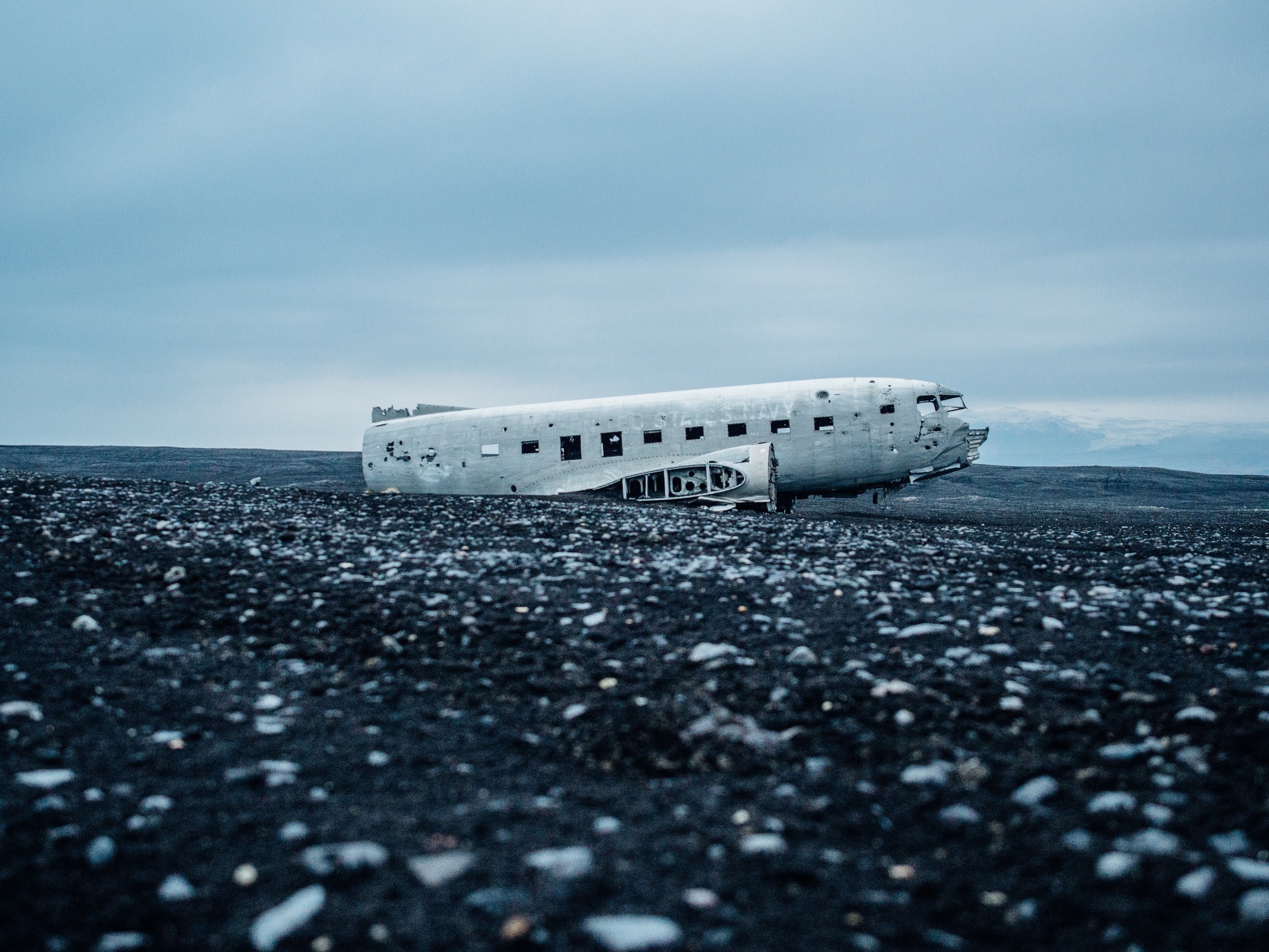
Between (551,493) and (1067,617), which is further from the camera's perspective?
(551,493)

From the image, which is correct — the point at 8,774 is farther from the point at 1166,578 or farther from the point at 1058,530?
the point at 1058,530

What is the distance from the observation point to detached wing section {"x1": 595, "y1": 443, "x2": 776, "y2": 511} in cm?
2416

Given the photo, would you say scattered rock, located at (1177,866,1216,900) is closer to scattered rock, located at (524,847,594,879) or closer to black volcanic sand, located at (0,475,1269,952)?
black volcanic sand, located at (0,475,1269,952)

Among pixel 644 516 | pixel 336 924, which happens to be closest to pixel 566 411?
pixel 644 516

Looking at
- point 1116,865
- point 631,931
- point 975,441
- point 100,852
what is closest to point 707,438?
point 975,441

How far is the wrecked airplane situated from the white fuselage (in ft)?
0.13

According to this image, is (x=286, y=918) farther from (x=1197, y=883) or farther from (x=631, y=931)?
(x=1197, y=883)

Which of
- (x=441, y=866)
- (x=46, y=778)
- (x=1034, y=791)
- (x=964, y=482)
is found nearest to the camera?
(x=441, y=866)

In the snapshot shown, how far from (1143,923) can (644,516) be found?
536 inches

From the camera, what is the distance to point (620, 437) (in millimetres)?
26609

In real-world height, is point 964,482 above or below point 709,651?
below

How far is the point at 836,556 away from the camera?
11547mm

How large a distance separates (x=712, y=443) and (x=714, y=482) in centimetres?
164

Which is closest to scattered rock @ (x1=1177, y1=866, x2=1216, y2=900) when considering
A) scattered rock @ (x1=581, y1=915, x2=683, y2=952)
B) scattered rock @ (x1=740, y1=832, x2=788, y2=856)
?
scattered rock @ (x1=740, y1=832, x2=788, y2=856)
